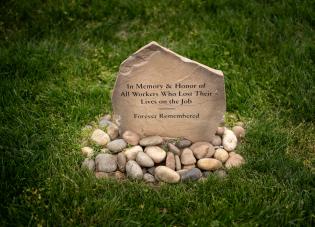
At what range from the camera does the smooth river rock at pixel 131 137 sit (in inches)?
135

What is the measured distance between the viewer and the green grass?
2.84 meters

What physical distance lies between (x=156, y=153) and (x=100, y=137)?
501 mm

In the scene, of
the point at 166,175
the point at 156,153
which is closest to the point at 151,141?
the point at 156,153

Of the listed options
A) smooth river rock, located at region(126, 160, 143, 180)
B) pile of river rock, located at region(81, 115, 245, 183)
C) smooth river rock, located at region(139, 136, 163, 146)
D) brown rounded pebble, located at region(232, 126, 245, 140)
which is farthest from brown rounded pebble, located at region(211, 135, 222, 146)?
smooth river rock, located at region(126, 160, 143, 180)

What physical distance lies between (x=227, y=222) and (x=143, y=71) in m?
1.21

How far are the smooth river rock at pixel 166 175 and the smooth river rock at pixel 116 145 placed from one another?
0.38 meters

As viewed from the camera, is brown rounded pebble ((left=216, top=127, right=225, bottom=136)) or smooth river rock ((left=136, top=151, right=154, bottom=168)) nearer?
smooth river rock ((left=136, top=151, right=154, bottom=168))

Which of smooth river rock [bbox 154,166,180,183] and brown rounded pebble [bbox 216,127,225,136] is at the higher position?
brown rounded pebble [bbox 216,127,225,136]

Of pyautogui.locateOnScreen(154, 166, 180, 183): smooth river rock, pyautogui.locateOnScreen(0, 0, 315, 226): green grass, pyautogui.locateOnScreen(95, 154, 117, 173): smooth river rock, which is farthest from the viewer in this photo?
pyautogui.locateOnScreen(95, 154, 117, 173): smooth river rock

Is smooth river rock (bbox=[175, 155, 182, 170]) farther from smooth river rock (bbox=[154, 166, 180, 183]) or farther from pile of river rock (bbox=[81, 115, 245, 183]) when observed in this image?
smooth river rock (bbox=[154, 166, 180, 183])

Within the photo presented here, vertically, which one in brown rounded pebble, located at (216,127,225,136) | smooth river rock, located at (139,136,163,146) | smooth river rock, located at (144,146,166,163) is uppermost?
brown rounded pebble, located at (216,127,225,136)

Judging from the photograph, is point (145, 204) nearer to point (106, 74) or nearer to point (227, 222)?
point (227, 222)

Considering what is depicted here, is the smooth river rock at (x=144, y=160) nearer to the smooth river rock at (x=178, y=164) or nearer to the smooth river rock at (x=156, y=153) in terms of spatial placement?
the smooth river rock at (x=156, y=153)

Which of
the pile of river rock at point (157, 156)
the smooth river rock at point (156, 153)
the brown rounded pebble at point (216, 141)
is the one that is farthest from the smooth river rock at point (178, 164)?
the brown rounded pebble at point (216, 141)
